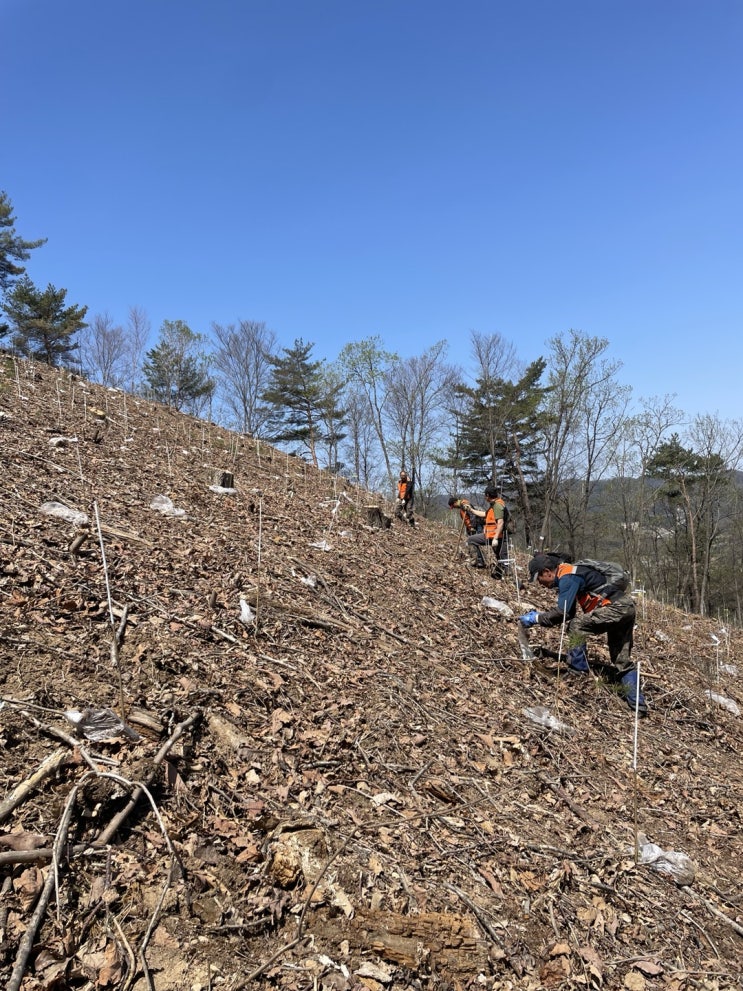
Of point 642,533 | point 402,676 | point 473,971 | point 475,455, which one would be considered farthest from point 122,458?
point 642,533

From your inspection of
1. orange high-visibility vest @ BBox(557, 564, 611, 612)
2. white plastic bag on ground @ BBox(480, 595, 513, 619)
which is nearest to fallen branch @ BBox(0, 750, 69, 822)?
orange high-visibility vest @ BBox(557, 564, 611, 612)

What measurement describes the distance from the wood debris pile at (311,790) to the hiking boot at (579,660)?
0.14 metres

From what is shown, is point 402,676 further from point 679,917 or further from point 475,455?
point 475,455

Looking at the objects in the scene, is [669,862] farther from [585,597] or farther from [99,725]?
[99,725]

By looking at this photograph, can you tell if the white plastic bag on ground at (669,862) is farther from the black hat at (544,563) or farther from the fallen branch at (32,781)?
the fallen branch at (32,781)

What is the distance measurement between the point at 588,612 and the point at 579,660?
490 millimetres

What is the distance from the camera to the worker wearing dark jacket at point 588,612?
16.9 feet

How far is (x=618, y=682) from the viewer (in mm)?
5438

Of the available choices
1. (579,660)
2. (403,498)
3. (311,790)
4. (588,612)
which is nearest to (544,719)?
(579,660)

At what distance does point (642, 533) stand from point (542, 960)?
90.3 feet

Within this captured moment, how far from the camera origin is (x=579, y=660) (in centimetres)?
528

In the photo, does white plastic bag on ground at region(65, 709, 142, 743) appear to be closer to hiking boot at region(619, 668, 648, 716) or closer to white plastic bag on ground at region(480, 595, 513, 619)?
hiking boot at region(619, 668, 648, 716)

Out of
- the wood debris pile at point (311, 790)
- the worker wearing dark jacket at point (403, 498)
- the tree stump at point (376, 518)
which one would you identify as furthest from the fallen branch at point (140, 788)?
the worker wearing dark jacket at point (403, 498)

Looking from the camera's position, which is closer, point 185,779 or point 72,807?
point 72,807
